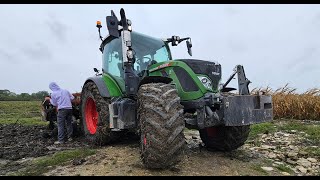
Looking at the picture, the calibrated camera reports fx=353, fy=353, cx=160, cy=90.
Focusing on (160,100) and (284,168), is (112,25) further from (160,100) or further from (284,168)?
(284,168)

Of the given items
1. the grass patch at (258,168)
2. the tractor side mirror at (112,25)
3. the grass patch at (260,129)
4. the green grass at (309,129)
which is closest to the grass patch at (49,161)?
the tractor side mirror at (112,25)

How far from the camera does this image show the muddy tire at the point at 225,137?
6.51 m

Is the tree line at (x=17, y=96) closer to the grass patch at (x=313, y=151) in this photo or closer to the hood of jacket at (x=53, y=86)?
the hood of jacket at (x=53, y=86)

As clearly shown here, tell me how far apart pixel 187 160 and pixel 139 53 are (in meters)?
2.39

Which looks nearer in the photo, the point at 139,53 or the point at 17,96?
the point at 139,53

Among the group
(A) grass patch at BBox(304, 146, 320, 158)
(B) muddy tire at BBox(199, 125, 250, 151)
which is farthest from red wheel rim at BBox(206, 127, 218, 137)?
(A) grass patch at BBox(304, 146, 320, 158)

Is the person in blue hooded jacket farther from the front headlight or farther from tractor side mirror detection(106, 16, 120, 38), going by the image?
the front headlight

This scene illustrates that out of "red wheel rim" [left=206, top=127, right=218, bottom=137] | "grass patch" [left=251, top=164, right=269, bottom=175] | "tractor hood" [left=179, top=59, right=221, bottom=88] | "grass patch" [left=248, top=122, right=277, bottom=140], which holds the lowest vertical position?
"grass patch" [left=251, top=164, right=269, bottom=175]

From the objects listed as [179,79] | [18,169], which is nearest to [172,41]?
[179,79]

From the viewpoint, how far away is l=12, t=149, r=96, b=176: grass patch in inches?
215

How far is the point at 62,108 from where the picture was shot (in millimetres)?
8633

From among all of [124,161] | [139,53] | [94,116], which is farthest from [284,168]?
[94,116]

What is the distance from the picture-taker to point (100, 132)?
7.11 meters

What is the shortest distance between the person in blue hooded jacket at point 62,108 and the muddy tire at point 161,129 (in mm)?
4115
